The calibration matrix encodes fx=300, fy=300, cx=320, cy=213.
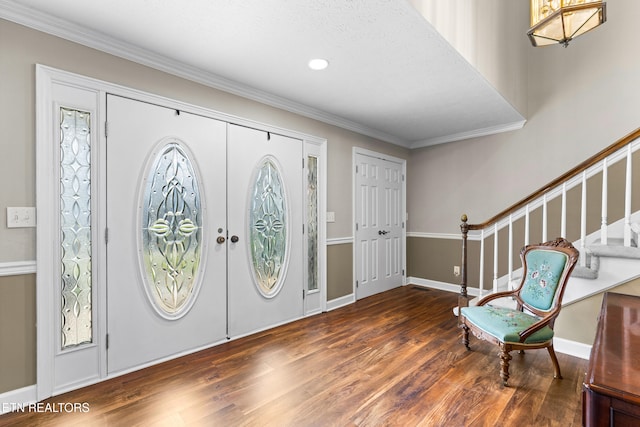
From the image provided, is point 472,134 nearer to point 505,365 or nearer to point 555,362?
point 555,362

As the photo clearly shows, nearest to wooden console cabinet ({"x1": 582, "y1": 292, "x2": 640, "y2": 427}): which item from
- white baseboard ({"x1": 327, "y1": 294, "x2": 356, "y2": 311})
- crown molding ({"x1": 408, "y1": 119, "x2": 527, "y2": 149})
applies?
white baseboard ({"x1": 327, "y1": 294, "x2": 356, "y2": 311})

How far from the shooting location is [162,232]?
8.03 ft

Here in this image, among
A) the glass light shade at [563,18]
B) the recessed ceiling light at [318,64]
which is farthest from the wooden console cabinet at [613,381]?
the recessed ceiling light at [318,64]

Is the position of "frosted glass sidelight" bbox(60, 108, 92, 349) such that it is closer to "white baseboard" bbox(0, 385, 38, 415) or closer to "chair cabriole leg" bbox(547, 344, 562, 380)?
"white baseboard" bbox(0, 385, 38, 415)

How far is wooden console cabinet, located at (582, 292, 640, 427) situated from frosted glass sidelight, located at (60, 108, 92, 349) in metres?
2.69

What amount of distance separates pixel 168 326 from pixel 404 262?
3.77 meters

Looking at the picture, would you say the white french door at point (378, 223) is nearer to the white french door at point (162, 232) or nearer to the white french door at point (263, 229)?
the white french door at point (263, 229)

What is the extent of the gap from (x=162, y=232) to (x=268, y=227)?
3.48 feet

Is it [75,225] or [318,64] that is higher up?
[318,64]

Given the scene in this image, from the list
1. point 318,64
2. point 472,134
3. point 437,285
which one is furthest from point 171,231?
point 472,134

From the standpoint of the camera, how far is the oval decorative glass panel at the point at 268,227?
309 centimetres

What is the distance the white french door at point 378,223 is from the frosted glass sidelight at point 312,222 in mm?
731

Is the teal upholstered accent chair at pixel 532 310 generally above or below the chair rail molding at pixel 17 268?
below

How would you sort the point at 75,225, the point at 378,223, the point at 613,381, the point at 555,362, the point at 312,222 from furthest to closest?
the point at 378,223, the point at 312,222, the point at 555,362, the point at 75,225, the point at 613,381
